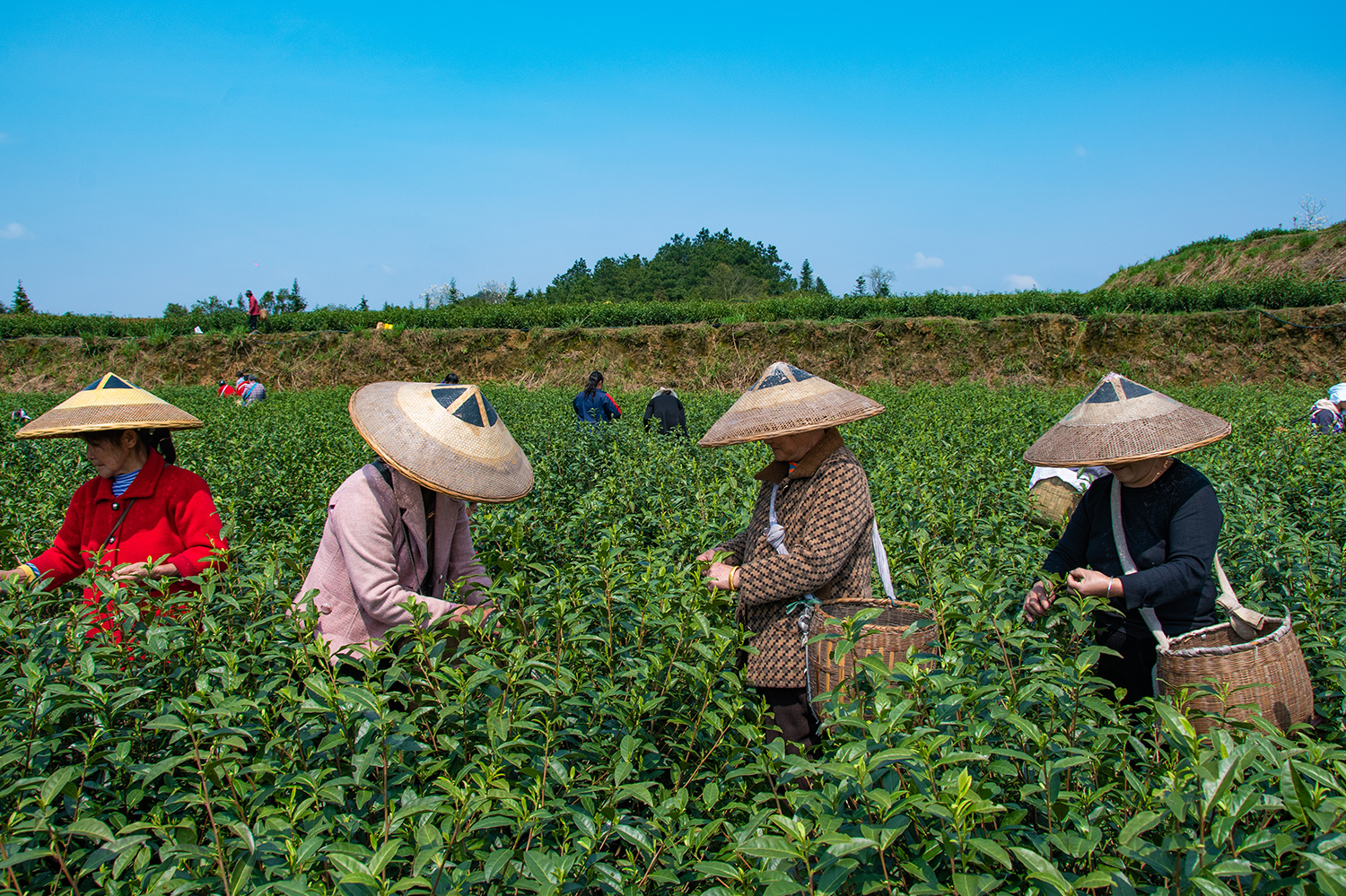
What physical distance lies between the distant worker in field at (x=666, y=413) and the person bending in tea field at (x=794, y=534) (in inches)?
282

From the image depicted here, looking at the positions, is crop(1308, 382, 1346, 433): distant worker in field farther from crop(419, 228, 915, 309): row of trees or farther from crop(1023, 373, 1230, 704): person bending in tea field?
crop(419, 228, 915, 309): row of trees

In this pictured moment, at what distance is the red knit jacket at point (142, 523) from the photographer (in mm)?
2777

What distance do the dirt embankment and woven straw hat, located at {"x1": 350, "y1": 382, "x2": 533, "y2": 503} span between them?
2347 centimetres

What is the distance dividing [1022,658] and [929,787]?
90 centimetres

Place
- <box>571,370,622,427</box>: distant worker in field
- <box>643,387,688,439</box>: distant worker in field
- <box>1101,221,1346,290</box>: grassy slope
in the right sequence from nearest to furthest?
1. <box>643,387,688,439</box>: distant worker in field
2. <box>571,370,622,427</box>: distant worker in field
3. <box>1101,221,1346,290</box>: grassy slope

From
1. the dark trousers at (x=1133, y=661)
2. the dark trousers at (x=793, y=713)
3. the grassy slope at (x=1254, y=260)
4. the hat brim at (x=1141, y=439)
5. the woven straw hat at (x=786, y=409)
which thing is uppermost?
the grassy slope at (x=1254, y=260)

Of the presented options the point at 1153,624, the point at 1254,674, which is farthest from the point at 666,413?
the point at 1254,674

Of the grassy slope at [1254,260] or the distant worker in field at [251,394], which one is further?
the grassy slope at [1254,260]

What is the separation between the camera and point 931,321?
85.3ft

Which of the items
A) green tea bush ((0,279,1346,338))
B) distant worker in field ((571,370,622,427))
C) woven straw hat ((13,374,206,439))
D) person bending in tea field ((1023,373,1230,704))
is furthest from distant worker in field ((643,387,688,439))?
green tea bush ((0,279,1346,338))

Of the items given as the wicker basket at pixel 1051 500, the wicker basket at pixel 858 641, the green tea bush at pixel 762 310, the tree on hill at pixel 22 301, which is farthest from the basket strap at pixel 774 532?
the tree on hill at pixel 22 301

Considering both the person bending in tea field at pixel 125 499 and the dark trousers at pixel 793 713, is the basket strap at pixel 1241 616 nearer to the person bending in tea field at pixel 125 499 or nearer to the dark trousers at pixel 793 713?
the dark trousers at pixel 793 713

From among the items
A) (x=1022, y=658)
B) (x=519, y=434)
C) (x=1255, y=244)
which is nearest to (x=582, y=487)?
(x=519, y=434)

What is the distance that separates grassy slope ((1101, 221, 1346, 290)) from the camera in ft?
96.4
